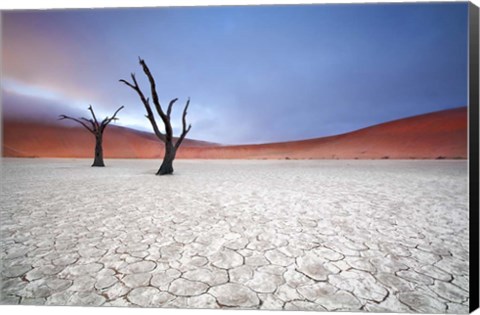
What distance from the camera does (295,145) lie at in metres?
25.7

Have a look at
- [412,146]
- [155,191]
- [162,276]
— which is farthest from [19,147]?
[412,146]

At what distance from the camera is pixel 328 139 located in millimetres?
23750

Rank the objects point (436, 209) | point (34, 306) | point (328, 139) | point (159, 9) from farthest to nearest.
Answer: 1. point (328, 139)
2. point (436, 209)
3. point (159, 9)
4. point (34, 306)

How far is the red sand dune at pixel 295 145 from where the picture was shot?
1580 centimetres

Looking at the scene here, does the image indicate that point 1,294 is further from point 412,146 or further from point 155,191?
point 412,146

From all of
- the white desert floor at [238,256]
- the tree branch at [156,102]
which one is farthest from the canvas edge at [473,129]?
the tree branch at [156,102]

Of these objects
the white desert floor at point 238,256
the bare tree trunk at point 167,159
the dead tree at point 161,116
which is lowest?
the white desert floor at point 238,256

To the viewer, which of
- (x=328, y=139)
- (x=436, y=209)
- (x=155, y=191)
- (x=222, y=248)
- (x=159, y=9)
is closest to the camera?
(x=222, y=248)

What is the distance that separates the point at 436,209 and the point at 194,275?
11.6 feet

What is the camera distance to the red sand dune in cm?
1580

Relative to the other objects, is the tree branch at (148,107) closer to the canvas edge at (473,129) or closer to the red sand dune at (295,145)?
the canvas edge at (473,129)

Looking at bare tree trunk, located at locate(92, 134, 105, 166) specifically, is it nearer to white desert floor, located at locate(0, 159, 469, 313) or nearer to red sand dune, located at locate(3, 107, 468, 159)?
red sand dune, located at locate(3, 107, 468, 159)

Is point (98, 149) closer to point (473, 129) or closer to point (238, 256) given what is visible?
point (238, 256)

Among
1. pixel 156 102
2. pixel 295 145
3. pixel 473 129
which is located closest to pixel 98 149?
pixel 156 102
